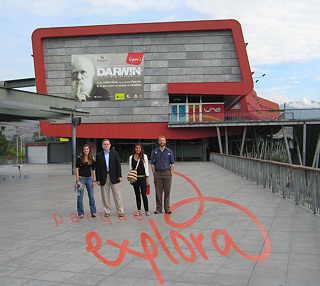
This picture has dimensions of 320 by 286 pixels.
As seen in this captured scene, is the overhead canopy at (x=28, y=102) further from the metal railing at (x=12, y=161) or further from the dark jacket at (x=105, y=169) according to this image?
the metal railing at (x=12, y=161)

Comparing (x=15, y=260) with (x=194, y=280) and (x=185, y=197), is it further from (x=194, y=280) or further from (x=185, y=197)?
(x=185, y=197)

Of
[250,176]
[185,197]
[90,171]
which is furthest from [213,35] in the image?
[90,171]

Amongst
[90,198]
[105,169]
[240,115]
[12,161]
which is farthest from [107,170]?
[12,161]

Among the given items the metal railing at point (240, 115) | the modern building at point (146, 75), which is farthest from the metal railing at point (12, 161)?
the metal railing at point (240, 115)

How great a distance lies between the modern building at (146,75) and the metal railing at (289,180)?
21.4m

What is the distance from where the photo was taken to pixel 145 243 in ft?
20.6

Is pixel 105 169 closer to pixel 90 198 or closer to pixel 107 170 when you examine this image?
pixel 107 170

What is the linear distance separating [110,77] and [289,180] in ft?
99.3

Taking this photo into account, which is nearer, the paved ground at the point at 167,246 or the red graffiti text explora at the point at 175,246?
the paved ground at the point at 167,246

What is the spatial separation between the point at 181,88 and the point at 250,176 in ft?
73.9

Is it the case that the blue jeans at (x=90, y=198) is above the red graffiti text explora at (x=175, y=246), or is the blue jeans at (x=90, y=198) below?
above

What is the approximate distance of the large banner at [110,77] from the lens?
3894 cm

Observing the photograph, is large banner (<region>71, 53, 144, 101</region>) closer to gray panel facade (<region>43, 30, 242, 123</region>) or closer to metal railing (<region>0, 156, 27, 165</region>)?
gray panel facade (<region>43, 30, 242, 123</region>)

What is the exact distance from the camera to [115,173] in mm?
8633
